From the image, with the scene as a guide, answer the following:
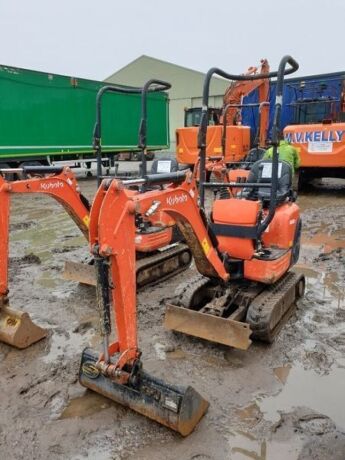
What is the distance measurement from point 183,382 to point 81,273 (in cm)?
222

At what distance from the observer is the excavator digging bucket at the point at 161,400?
2.56 meters

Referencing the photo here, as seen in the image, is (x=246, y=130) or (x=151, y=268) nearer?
(x=151, y=268)

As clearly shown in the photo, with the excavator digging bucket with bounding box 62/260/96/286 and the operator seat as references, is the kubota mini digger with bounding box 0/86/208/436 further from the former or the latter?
the excavator digging bucket with bounding box 62/260/96/286

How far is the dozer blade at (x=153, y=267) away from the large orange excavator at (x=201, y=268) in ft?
3.64

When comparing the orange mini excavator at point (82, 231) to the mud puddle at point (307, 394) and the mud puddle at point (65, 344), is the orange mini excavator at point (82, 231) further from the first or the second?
the mud puddle at point (307, 394)

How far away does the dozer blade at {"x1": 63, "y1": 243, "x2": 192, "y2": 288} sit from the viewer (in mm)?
4930

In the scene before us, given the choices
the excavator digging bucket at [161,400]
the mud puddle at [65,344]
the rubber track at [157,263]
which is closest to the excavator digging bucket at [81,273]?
the rubber track at [157,263]

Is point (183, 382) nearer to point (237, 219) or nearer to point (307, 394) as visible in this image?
point (307, 394)

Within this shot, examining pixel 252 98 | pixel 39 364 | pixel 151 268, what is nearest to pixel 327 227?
pixel 151 268

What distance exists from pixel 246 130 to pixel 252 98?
5.69 ft

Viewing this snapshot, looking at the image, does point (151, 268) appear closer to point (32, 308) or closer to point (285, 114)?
point (32, 308)

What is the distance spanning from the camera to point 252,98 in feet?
48.0

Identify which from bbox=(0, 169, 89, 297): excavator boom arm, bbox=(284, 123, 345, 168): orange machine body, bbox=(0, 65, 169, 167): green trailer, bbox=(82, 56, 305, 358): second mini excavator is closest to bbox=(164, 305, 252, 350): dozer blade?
bbox=(82, 56, 305, 358): second mini excavator

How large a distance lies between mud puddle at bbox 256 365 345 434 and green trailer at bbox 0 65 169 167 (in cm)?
1149
